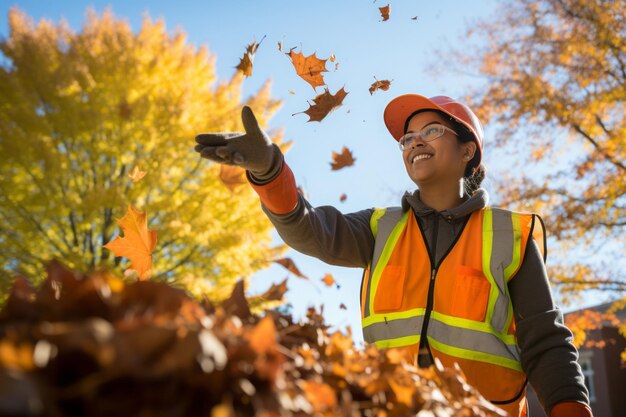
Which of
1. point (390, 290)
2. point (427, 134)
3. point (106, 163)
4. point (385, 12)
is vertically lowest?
point (390, 290)

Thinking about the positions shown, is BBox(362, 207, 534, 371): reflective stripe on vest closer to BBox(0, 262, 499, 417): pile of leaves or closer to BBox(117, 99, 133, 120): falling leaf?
BBox(0, 262, 499, 417): pile of leaves

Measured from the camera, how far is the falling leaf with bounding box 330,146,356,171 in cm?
360

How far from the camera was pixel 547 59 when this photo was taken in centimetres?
966

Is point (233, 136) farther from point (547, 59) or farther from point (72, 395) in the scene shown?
point (547, 59)

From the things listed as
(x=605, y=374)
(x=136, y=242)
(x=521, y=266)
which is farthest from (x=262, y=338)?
(x=605, y=374)

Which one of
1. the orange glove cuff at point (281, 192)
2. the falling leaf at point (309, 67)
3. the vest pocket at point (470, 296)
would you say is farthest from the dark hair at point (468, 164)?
the orange glove cuff at point (281, 192)

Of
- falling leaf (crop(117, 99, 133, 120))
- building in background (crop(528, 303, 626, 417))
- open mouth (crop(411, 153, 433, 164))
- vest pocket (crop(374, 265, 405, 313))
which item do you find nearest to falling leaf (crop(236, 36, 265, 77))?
open mouth (crop(411, 153, 433, 164))

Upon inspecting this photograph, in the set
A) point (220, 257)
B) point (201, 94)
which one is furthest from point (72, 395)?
point (201, 94)

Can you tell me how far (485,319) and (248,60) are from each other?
175 cm

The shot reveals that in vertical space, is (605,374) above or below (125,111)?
below

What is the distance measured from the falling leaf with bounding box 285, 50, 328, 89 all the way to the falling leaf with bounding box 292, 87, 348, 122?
7 cm

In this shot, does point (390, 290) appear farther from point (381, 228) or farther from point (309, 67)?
point (309, 67)

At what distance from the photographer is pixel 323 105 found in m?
2.77

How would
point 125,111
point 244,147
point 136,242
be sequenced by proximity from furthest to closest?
point 125,111
point 244,147
point 136,242
